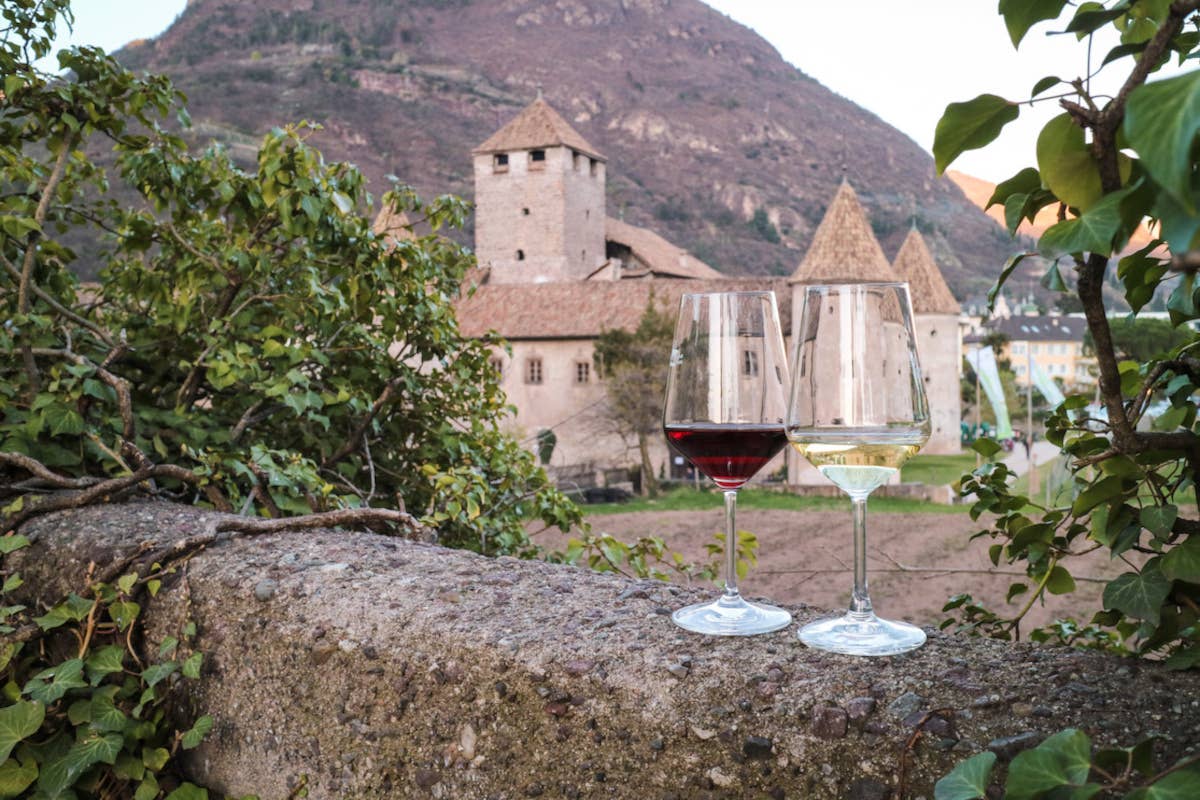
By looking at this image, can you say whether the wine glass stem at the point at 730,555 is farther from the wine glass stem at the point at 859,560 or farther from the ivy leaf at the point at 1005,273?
the ivy leaf at the point at 1005,273

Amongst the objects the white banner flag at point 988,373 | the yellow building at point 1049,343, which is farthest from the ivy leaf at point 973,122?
the yellow building at point 1049,343

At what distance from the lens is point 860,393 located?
116 cm

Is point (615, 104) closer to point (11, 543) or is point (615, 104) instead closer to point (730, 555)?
point (11, 543)

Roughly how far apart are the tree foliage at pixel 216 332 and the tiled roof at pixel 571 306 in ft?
106

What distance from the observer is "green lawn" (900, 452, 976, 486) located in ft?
120

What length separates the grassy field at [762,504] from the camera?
96.3 feet

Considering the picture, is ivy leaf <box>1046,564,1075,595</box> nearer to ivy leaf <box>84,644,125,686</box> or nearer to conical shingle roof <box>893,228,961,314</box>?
ivy leaf <box>84,644,125,686</box>

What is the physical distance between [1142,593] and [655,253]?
55.2 m

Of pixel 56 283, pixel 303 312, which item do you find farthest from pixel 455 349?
pixel 56 283

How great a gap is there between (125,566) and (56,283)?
4.81ft

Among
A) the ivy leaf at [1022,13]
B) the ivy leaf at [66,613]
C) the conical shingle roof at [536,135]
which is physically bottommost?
the ivy leaf at [66,613]

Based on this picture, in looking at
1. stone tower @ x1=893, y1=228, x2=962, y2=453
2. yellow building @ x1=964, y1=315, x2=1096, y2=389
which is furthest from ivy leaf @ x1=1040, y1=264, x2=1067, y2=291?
yellow building @ x1=964, y1=315, x2=1096, y2=389

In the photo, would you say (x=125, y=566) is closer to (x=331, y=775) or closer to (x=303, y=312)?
(x=331, y=775)

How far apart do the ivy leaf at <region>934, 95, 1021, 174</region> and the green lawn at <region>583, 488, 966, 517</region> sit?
27.5m
